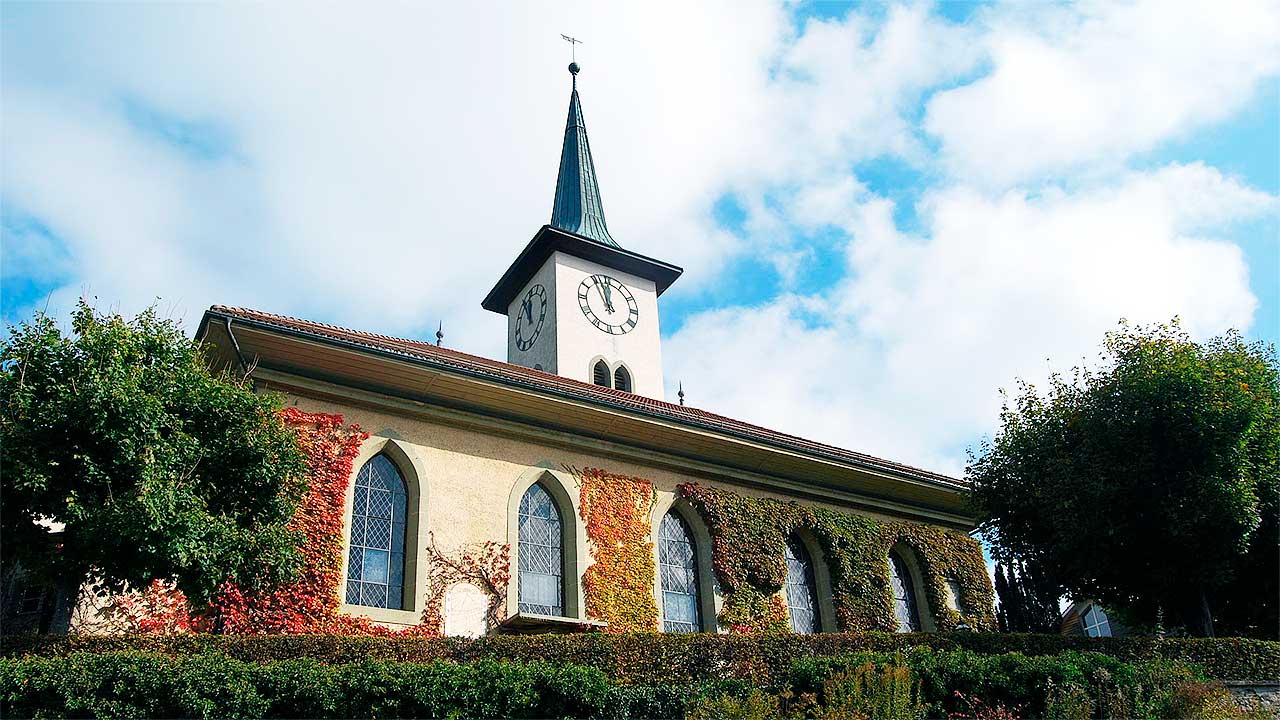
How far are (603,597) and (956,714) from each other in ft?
20.2

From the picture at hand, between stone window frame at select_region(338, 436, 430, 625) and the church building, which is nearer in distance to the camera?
stone window frame at select_region(338, 436, 430, 625)

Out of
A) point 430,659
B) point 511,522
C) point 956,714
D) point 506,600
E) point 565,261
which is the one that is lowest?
point 956,714

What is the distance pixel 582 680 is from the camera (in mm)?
12844

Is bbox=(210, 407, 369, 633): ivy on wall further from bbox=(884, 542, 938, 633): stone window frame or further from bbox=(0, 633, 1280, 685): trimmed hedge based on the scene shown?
bbox=(884, 542, 938, 633): stone window frame

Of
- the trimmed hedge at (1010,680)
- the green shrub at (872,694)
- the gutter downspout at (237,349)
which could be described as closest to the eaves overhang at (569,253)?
the gutter downspout at (237,349)

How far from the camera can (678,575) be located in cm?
1933

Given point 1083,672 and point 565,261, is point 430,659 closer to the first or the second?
point 1083,672

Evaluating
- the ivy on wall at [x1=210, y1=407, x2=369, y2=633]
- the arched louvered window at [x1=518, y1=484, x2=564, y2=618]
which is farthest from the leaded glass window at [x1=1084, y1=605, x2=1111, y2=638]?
the ivy on wall at [x1=210, y1=407, x2=369, y2=633]

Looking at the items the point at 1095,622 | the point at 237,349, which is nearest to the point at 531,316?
the point at 237,349

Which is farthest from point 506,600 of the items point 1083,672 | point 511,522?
point 1083,672

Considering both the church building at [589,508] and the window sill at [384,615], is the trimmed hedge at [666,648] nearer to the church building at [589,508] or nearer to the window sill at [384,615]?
the window sill at [384,615]

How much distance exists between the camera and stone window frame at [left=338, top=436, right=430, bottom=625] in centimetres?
1566

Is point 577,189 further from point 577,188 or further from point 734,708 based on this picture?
point 734,708

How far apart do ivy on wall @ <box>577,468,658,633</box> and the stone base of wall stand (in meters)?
9.23
